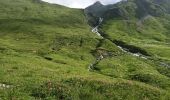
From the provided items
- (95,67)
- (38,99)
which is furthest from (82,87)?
(95,67)

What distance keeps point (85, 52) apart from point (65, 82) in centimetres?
9867

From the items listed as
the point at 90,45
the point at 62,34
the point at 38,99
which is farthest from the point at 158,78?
the point at 62,34

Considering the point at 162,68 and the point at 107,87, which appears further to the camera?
the point at 162,68

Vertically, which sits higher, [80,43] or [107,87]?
[107,87]

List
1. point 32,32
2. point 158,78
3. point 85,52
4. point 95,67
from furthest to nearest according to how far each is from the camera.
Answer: point 32,32 < point 85,52 < point 95,67 < point 158,78

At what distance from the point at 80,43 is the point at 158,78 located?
77.5m

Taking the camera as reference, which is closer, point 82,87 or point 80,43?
point 82,87

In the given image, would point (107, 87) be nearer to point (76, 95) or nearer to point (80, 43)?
point (76, 95)

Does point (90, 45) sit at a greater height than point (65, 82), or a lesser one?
lesser

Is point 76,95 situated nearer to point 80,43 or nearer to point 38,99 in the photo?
point 38,99

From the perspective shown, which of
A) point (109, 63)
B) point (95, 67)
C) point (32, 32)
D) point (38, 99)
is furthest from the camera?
point (32, 32)

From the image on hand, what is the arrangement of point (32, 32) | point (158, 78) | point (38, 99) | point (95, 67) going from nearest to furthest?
point (38, 99) → point (158, 78) → point (95, 67) → point (32, 32)

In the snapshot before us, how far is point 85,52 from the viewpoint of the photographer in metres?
136

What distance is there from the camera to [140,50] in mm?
158125
